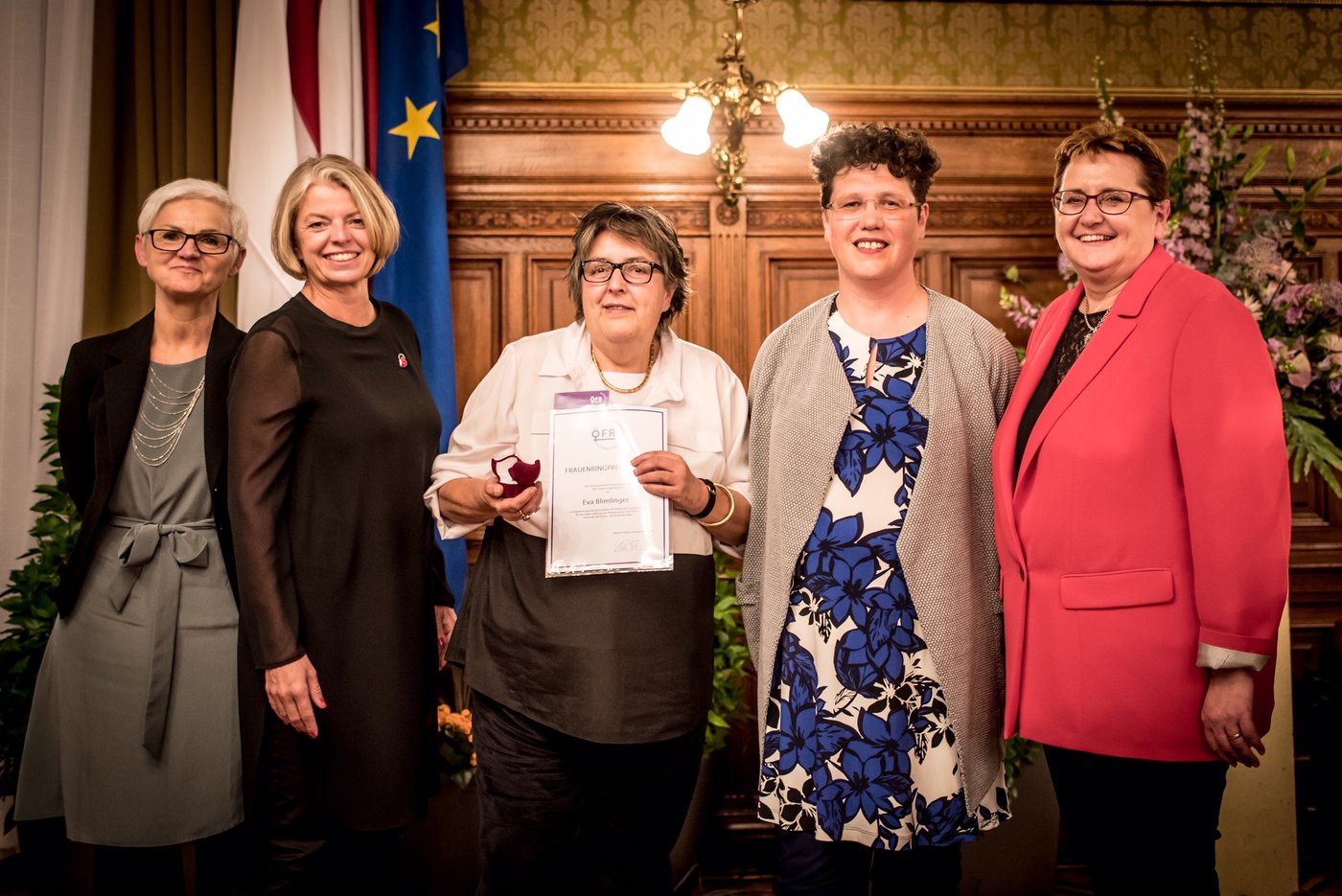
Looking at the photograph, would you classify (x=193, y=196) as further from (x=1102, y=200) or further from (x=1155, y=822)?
(x=1155, y=822)

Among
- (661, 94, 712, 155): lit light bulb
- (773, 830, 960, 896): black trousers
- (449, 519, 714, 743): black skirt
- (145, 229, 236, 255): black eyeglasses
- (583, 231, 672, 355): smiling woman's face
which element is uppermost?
(661, 94, 712, 155): lit light bulb

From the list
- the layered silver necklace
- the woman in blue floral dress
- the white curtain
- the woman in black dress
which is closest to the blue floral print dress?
the woman in blue floral dress

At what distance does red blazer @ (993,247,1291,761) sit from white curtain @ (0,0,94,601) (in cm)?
303

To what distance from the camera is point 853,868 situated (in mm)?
1758

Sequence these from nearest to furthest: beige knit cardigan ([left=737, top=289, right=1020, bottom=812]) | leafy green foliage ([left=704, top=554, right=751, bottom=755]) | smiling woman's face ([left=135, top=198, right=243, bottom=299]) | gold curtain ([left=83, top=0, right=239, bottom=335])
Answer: beige knit cardigan ([left=737, top=289, right=1020, bottom=812]) < smiling woman's face ([left=135, top=198, right=243, bottom=299]) < leafy green foliage ([left=704, top=554, right=751, bottom=755]) < gold curtain ([left=83, top=0, right=239, bottom=335])

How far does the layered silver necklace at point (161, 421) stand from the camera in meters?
2.02

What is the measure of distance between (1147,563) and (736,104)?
233 centimetres

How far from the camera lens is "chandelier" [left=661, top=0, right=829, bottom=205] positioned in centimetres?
312

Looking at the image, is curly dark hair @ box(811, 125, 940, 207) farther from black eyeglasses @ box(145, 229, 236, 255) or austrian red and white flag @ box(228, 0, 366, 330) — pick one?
austrian red and white flag @ box(228, 0, 366, 330)

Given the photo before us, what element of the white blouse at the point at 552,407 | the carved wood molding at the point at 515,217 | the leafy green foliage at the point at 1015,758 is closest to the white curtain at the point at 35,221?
the carved wood molding at the point at 515,217

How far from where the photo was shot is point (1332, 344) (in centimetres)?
263

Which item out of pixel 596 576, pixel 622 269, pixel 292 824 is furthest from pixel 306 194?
pixel 292 824

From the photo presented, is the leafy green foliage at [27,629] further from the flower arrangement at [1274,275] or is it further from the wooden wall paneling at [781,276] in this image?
the flower arrangement at [1274,275]

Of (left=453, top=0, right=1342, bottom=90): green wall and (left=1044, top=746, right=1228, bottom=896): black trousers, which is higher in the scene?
(left=453, top=0, right=1342, bottom=90): green wall
